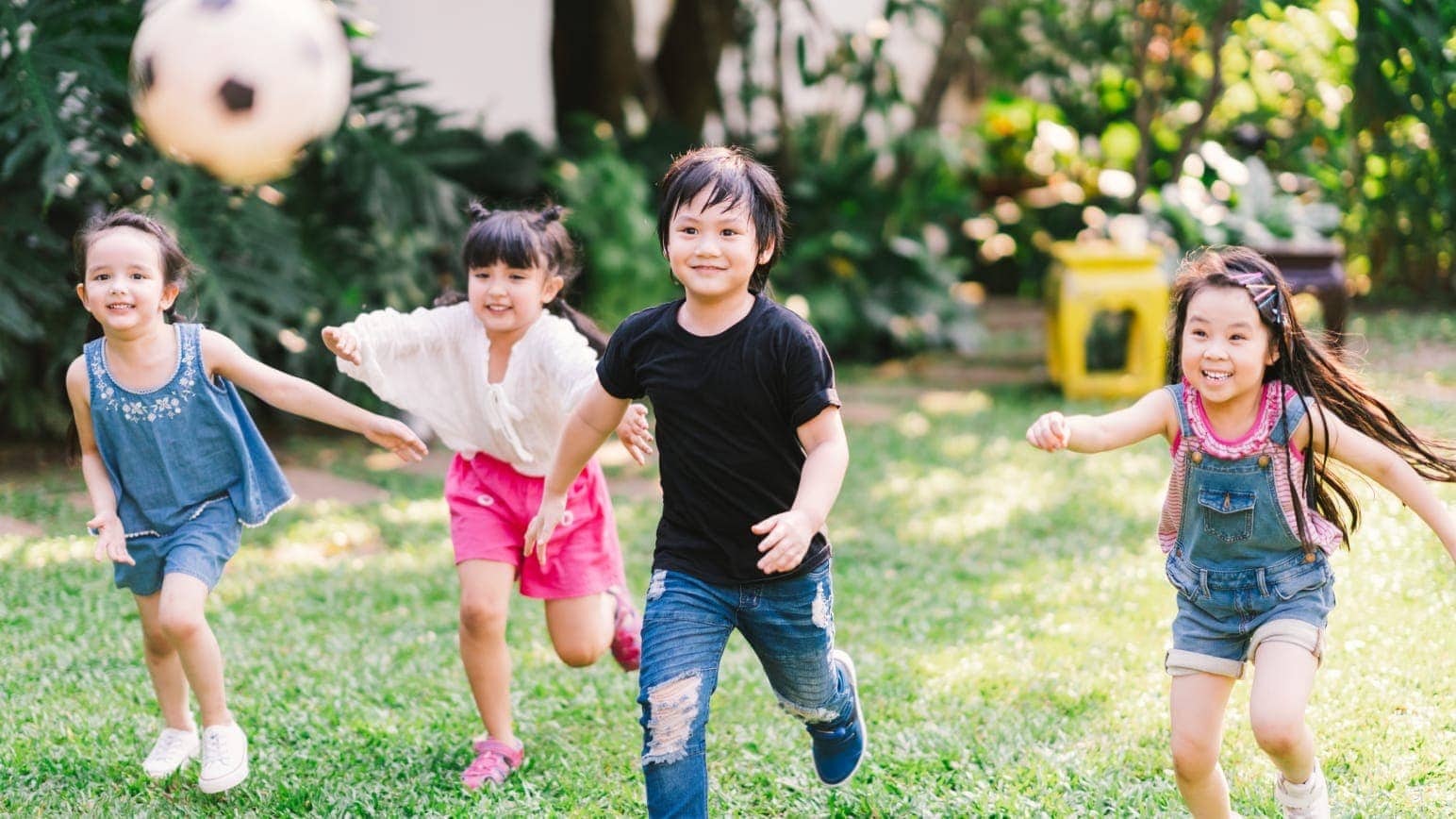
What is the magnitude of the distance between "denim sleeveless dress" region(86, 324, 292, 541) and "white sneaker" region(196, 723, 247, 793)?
44 cm

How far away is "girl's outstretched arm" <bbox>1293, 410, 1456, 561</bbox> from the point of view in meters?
2.54

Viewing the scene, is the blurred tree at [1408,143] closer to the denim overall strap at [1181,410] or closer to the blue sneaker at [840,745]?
the denim overall strap at [1181,410]

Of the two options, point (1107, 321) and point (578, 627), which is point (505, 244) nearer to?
point (578, 627)

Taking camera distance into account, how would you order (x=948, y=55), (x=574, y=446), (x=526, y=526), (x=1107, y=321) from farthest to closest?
1. (x=948, y=55)
2. (x=1107, y=321)
3. (x=526, y=526)
4. (x=574, y=446)

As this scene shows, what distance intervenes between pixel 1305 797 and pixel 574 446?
1531mm

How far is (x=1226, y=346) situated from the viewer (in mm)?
2602

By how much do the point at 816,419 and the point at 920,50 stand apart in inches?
411

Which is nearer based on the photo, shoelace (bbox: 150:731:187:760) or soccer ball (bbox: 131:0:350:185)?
shoelace (bbox: 150:731:187:760)

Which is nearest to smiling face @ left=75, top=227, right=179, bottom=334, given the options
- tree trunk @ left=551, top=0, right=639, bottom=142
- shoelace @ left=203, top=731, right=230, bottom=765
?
shoelace @ left=203, top=731, right=230, bottom=765

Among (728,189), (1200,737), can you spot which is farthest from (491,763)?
(1200,737)

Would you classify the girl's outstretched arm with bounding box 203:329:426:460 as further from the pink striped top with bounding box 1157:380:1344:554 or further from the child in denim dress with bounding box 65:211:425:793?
the pink striped top with bounding box 1157:380:1344:554

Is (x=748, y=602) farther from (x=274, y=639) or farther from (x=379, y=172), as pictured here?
(x=379, y=172)

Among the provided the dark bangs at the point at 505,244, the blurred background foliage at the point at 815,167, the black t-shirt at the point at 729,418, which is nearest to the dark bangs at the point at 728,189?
the black t-shirt at the point at 729,418

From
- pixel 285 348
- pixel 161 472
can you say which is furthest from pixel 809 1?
pixel 161 472
